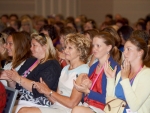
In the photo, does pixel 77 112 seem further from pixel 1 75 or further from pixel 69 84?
pixel 1 75

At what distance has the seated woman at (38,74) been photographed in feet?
16.2

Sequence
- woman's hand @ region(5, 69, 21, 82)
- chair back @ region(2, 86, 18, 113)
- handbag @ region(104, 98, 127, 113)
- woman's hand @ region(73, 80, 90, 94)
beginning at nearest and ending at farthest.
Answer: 1. chair back @ region(2, 86, 18, 113)
2. handbag @ region(104, 98, 127, 113)
3. woman's hand @ region(73, 80, 90, 94)
4. woman's hand @ region(5, 69, 21, 82)

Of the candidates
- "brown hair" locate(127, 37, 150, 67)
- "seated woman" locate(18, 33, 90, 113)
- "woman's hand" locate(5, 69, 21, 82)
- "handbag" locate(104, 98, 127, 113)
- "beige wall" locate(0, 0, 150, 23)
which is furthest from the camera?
"beige wall" locate(0, 0, 150, 23)

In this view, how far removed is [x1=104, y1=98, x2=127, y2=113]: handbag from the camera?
161 inches

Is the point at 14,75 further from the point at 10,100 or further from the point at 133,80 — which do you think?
the point at 133,80

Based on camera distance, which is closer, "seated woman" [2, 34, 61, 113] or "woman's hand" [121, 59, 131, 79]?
"woman's hand" [121, 59, 131, 79]

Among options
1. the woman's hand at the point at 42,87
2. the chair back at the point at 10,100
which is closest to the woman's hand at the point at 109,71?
A: the woman's hand at the point at 42,87

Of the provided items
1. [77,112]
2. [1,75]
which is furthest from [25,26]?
[77,112]

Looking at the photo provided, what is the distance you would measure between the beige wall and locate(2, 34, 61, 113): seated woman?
10162mm

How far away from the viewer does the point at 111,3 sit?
15586 millimetres

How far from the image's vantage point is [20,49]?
18.5 ft

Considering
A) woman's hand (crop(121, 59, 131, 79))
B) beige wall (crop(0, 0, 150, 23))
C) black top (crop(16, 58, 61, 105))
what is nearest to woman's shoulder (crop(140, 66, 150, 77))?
woman's hand (crop(121, 59, 131, 79))

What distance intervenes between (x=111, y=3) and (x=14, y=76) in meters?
11.1

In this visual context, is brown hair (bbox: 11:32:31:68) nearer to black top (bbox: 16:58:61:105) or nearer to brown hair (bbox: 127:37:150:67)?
black top (bbox: 16:58:61:105)
